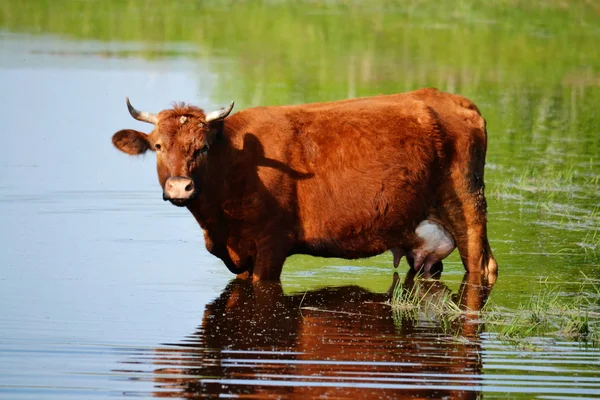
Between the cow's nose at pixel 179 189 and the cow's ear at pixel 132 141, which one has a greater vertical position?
the cow's ear at pixel 132 141

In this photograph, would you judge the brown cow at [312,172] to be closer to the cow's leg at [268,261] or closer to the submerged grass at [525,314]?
the cow's leg at [268,261]

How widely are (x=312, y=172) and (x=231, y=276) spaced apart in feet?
4.08

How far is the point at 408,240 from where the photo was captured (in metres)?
10.6

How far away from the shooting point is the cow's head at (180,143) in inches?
372

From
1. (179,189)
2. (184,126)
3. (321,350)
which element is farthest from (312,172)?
(321,350)

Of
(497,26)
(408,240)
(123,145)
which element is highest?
(123,145)

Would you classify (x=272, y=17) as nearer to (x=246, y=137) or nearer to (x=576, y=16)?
(x=576, y=16)

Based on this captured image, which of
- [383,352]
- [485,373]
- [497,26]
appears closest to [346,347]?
[383,352]

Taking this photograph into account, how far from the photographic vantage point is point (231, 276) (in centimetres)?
1067

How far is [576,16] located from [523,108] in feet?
40.6

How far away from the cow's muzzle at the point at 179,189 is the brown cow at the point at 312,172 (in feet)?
0.47

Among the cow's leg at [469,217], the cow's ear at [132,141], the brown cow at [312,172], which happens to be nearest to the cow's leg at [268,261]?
the brown cow at [312,172]

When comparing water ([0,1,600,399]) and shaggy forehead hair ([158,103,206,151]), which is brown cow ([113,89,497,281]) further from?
water ([0,1,600,399])

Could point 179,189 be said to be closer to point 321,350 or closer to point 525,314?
point 321,350
